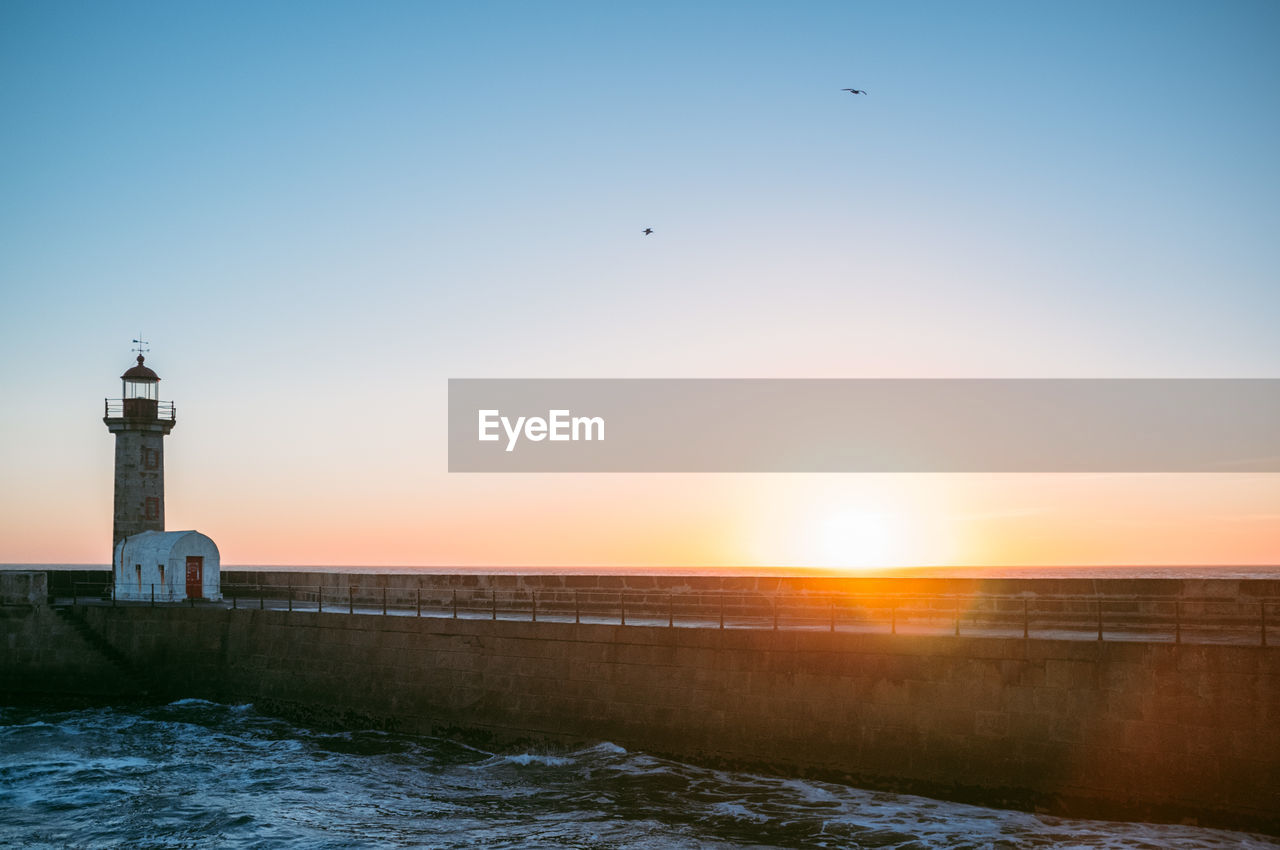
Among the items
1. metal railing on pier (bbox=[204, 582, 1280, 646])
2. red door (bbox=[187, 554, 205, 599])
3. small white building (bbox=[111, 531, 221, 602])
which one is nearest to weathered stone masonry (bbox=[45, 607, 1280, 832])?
metal railing on pier (bbox=[204, 582, 1280, 646])

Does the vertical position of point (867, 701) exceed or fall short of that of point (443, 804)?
it exceeds it

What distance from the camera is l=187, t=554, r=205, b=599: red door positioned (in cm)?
3469

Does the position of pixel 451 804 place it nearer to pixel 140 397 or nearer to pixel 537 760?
pixel 537 760

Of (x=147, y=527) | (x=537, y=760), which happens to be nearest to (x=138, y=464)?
(x=147, y=527)

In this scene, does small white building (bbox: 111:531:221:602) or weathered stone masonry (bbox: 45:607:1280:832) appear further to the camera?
small white building (bbox: 111:531:221:602)

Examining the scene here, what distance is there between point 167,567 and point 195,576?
110 centimetres

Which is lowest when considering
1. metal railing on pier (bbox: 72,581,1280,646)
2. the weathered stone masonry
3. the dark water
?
the dark water

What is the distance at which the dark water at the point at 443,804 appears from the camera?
1501cm

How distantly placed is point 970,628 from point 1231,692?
560cm

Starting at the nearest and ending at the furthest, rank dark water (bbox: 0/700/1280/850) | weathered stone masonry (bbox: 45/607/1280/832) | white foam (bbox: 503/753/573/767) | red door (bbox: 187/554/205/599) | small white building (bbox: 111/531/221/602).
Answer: weathered stone masonry (bbox: 45/607/1280/832) < dark water (bbox: 0/700/1280/850) < white foam (bbox: 503/753/573/767) < small white building (bbox: 111/531/221/602) < red door (bbox: 187/554/205/599)

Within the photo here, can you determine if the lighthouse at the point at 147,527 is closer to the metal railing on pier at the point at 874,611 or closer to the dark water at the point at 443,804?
the metal railing on pier at the point at 874,611

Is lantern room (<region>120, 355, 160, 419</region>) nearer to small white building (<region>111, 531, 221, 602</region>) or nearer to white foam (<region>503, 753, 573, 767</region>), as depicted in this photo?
small white building (<region>111, 531, 221, 602</region>)

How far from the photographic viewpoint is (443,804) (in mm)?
17906

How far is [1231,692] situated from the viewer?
14.5 metres
